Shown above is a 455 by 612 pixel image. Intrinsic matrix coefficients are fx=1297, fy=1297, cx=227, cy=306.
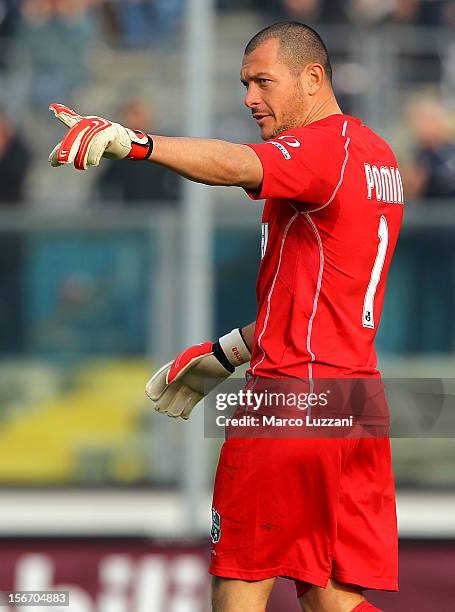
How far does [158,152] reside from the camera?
10.2 feet

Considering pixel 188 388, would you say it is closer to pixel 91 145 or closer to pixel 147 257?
pixel 91 145

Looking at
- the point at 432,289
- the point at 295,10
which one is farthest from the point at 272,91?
the point at 295,10

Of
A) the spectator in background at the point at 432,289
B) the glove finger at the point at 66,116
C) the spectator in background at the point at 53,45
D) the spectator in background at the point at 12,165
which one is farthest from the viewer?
the spectator in background at the point at 53,45

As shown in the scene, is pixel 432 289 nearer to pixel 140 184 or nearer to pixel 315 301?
pixel 140 184

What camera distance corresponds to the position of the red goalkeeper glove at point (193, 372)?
394cm

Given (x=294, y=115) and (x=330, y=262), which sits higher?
(x=294, y=115)

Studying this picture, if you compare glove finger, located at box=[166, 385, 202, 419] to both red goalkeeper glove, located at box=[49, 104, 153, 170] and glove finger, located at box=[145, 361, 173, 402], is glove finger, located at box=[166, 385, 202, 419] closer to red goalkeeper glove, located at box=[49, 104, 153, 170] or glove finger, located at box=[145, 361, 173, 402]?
glove finger, located at box=[145, 361, 173, 402]

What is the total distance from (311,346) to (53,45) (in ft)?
16.4

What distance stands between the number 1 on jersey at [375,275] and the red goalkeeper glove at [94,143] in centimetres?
78

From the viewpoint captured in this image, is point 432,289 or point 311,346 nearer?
point 311,346

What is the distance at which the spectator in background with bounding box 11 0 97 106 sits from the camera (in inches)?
308

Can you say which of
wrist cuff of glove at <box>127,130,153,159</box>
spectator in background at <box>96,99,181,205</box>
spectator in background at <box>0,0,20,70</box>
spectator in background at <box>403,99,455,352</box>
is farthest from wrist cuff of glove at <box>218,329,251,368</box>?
spectator in background at <box>0,0,20,70</box>

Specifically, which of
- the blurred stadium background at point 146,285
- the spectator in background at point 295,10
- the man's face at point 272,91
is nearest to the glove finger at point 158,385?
the man's face at point 272,91

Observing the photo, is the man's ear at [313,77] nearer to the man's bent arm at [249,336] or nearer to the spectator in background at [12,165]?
the man's bent arm at [249,336]
